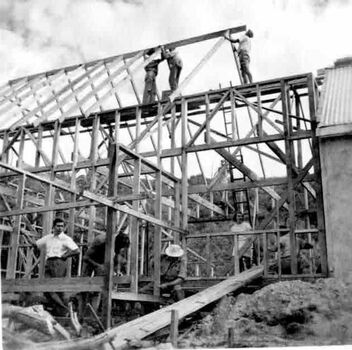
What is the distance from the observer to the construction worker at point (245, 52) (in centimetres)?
1352

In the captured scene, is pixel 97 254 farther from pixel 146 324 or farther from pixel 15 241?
pixel 146 324

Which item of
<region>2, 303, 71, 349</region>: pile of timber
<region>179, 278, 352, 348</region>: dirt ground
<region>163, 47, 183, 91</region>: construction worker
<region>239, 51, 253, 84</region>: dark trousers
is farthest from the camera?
<region>163, 47, 183, 91</region>: construction worker

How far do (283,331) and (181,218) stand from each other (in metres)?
5.19

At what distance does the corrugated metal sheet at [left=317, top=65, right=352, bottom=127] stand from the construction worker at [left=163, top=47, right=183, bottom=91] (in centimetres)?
426

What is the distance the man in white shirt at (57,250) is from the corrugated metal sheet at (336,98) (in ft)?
17.0

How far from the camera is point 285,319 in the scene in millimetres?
7164

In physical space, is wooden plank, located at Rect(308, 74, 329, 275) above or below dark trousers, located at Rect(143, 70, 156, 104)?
below

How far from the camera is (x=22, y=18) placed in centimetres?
892

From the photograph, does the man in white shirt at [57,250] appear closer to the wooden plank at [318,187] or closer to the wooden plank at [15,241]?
the wooden plank at [15,241]

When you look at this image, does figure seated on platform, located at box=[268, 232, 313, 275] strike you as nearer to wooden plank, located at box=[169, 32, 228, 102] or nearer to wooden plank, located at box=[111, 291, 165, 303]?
wooden plank, located at box=[111, 291, 165, 303]

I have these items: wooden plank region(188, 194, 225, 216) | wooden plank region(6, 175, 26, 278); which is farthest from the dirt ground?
wooden plank region(188, 194, 225, 216)

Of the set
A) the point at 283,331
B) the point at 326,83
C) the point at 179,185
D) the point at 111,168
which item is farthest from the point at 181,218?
the point at 283,331

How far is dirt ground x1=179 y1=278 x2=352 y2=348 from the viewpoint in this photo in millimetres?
6684

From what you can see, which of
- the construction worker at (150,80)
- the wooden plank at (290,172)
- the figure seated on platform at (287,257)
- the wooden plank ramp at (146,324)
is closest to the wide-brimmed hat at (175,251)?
→ the wooden plank ramp at (146,324)
